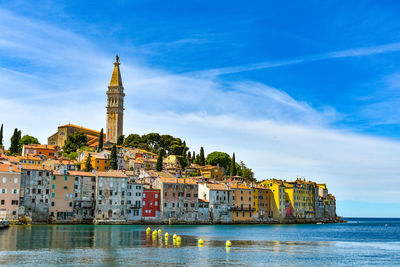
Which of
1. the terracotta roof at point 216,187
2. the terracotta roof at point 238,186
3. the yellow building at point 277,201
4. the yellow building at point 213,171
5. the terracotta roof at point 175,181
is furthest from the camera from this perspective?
the yellow building at point 213,171

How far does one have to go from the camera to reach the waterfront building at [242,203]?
100 m

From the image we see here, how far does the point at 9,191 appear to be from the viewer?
73438 mm

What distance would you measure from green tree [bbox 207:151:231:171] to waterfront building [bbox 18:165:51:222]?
60.8 meters

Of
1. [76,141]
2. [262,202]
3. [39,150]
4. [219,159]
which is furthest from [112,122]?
[262,202]

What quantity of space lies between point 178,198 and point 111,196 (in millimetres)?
13977

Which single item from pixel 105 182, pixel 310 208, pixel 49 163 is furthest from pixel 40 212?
pixel 310 208

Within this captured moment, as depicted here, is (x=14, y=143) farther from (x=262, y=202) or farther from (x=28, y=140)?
(x=262, y=202)

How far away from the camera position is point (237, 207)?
101m

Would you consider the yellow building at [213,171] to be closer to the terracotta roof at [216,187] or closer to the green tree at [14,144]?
the terracotta roof at [216,187]

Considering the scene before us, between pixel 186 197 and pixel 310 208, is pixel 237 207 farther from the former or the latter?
pixel 310 208

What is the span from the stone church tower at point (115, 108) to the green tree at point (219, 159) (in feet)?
106

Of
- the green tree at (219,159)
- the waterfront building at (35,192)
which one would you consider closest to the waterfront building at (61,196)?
the waterfront building at (35,192)

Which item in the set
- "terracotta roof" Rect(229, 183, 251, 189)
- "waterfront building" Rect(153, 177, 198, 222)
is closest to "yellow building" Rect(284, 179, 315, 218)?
"terracotta roof" Rect(229, 183, 251, 189)

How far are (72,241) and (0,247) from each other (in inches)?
322
